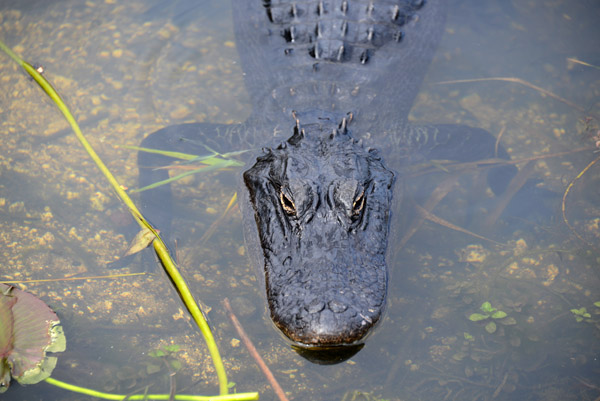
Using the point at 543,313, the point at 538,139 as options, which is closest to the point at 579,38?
the point at 538,139

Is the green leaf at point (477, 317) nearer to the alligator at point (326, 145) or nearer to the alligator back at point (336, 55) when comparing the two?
the alligator at point (326, 145)

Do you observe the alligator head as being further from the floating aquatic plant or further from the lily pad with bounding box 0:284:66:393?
the lily pad with bounding box 0:284:66:393

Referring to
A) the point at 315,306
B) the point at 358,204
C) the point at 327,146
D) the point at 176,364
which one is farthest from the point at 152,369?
the point at 327,146

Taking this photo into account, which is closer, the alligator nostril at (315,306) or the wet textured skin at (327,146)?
the alligator nostril at (315,306)

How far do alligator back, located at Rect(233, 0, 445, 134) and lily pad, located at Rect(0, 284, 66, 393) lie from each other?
7.95ft

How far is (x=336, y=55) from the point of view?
436 cm

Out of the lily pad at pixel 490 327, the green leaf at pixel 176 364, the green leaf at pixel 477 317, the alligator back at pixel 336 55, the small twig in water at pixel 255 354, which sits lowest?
the lily pad at pixel 490 327

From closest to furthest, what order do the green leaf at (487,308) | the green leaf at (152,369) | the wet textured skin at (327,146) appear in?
1. the wet textured skin at (327,146)
2. the green leaf at (152,369)
3. the green leaf at (487,308)

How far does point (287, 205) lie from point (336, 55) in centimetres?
202

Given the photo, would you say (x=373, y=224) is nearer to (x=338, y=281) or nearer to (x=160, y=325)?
(x=338, y=281)

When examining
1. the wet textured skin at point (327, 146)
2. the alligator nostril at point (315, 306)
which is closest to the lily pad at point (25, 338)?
the wet textured skin at point (327, 146)

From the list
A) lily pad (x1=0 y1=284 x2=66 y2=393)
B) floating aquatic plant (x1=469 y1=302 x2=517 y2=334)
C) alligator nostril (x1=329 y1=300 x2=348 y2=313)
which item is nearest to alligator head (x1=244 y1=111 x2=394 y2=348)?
alligator nostril (x1=329 y1=300 x2=348 y2=313)

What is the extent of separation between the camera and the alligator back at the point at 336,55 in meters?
4.23

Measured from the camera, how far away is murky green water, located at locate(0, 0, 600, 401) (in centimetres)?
276
